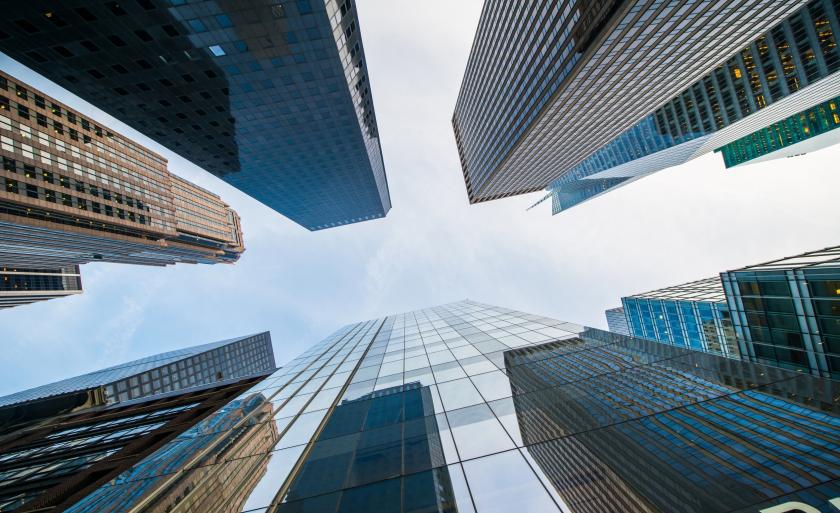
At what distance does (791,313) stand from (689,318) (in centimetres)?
3225

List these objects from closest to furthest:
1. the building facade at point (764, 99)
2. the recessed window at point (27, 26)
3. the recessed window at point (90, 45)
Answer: the recessed window at point (27, 26) → the recessed window at point (90, 45) → the building facade at point (764, 99)

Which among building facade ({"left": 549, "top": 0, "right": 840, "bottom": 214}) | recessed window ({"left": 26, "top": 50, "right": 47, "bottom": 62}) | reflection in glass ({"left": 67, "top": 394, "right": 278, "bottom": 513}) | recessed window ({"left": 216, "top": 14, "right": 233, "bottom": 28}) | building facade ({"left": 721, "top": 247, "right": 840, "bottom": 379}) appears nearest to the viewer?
reflection in glass ({"left": 67, "top": 394, "right": 278, "bottom": 513})

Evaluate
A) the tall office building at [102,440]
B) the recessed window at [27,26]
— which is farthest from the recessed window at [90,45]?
the tall office building at [102,440]

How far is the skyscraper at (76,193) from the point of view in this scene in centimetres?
6247

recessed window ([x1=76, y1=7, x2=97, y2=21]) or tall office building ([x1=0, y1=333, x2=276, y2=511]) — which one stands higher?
recessed window ([x1=76, y1=7, x2=97, y2=21])

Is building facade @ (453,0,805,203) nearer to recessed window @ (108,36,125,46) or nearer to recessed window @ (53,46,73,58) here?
recessed window @ (108,36,125,46)

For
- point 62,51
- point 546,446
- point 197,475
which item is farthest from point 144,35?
point 546,446

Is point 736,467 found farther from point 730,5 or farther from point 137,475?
point 730,5

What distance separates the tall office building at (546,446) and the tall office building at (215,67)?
4492 centimetres

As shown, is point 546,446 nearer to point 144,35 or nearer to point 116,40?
point 144,35

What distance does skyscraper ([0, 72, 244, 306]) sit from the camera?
2459 inches

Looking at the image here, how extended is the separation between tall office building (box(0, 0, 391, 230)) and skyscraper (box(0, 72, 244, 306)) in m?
25.4

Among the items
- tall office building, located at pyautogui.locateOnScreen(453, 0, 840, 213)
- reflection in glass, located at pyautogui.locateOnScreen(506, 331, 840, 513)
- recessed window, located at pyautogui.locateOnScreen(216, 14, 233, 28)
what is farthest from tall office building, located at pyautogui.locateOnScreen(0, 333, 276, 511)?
tall office building, located at pyautogui.locateOnScreen(453, 0, 840, 213)

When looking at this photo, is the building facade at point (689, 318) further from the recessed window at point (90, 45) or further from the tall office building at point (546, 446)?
the recessed window at point (90, 45)
